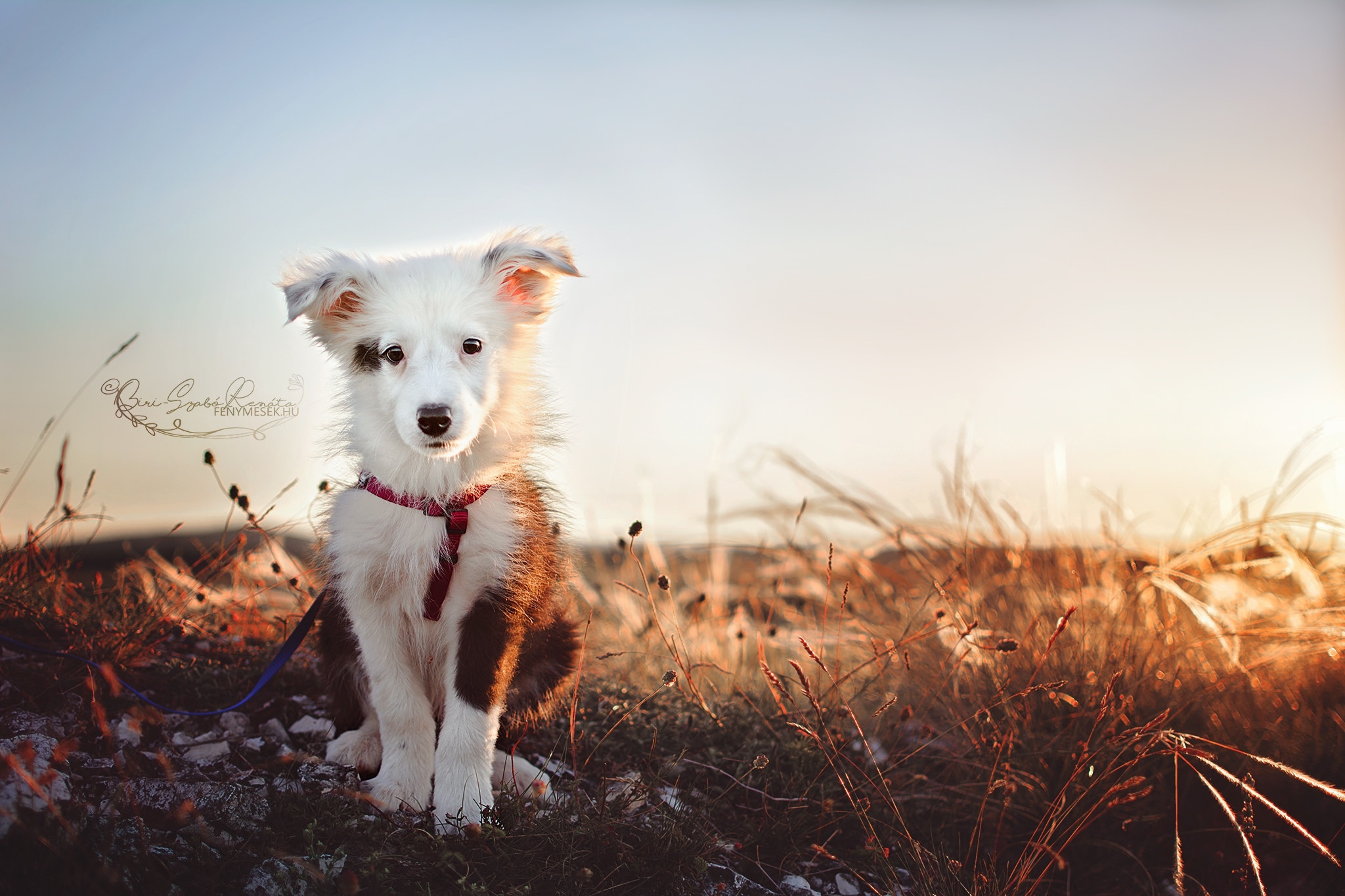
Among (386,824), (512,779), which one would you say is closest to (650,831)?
(512,779)

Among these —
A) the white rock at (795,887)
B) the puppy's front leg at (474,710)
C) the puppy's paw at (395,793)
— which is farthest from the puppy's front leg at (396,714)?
the white rock at (795,887)

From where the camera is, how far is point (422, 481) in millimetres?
2734

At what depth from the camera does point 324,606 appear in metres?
2.97

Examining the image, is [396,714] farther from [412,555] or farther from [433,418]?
[433,418]

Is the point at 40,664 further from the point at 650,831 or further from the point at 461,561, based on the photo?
the point at 650,831

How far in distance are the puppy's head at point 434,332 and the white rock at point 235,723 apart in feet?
4.30

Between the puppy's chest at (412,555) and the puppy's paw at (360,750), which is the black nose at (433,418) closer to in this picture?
the puppy's chest at (412,555)

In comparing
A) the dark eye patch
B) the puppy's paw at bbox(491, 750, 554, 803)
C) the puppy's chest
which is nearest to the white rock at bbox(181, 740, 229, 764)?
the puppy's chest

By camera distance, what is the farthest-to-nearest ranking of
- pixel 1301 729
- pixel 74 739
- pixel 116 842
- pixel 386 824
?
pixel 1301 729
pixel 74 739
pixel 386 824
pixel 116 842

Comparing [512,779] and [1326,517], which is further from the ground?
[1326,517]

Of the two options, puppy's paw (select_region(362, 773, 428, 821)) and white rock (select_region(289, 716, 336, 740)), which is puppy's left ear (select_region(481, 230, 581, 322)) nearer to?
puppy's paw (select_region(362, 773, 428, 821))

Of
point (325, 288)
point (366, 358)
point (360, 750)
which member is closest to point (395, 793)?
point (360, 750)

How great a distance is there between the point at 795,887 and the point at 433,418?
2042mm

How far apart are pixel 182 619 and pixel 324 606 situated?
940 millimetres
